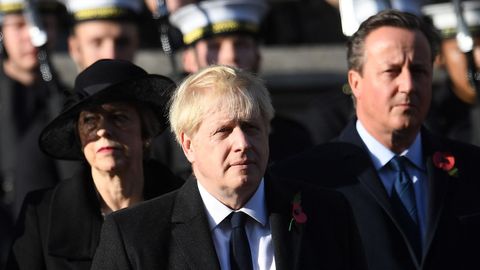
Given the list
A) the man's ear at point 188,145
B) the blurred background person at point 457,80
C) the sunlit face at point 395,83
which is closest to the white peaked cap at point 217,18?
the blurred background person at point 457,80

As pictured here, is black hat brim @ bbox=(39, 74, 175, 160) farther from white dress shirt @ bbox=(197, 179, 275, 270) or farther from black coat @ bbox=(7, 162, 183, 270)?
white dress shirt @ bbox=(197, 179, 275, 270)

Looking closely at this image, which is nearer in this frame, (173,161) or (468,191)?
(468,191)

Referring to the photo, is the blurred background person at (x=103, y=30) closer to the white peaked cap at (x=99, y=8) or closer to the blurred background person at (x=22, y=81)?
the white peaked cap at (x=99, y=8)

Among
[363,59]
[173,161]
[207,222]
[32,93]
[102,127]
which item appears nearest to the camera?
[207,222]

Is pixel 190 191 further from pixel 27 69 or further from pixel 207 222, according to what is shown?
pixel 27 69

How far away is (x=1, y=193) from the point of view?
8320 mm

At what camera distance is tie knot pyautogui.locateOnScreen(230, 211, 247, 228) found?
195 inches

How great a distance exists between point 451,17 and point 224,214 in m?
4.21

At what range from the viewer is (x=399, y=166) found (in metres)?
6.07

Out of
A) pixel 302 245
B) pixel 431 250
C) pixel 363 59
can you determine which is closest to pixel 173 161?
pixel 363 59

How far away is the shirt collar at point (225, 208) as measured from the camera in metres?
4.98

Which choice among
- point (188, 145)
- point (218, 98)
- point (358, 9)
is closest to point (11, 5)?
point (358, 9)

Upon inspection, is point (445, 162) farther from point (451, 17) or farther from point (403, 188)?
point (451, 17)

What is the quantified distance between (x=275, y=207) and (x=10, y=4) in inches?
152
